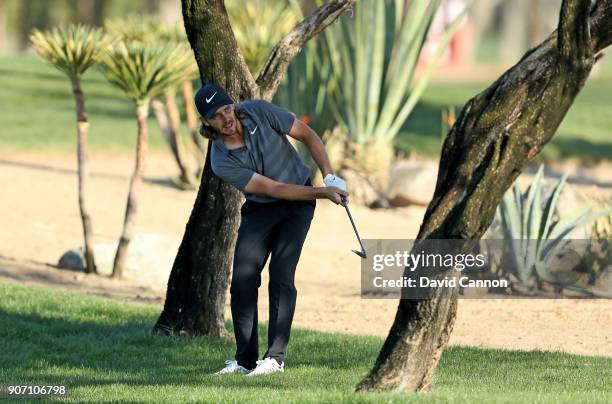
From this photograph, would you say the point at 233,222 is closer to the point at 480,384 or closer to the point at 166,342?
the point at 166,342

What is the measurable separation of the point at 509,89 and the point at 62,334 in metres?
4.21

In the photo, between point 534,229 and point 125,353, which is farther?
point 534,229

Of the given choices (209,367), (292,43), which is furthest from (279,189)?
(292,43)

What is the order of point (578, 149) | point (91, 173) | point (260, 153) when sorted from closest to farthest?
1. point (260, 153)
2. point (91, 173)
3. point (578, 149)

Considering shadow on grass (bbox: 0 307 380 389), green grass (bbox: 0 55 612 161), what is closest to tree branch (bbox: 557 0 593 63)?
shadow on grass (bbox: 0 307 380 389)

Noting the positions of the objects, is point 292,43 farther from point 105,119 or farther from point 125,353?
point 105,119

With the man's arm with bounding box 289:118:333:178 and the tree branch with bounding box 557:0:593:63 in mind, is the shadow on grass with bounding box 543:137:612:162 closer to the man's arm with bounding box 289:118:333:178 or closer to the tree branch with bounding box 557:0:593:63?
the man's arm with bounding box 289:118:333:178

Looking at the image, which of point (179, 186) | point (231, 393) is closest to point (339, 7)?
point (231, 393)

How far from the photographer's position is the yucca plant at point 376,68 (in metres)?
17.5

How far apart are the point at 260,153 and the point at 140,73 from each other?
200 inches

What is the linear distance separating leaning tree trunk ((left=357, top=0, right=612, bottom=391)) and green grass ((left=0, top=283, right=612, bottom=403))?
232 millimetres


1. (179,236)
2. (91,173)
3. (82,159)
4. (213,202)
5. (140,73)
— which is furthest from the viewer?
(91,173)

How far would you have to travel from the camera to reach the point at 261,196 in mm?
7504

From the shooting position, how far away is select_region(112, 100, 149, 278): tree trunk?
1260 centimetres
